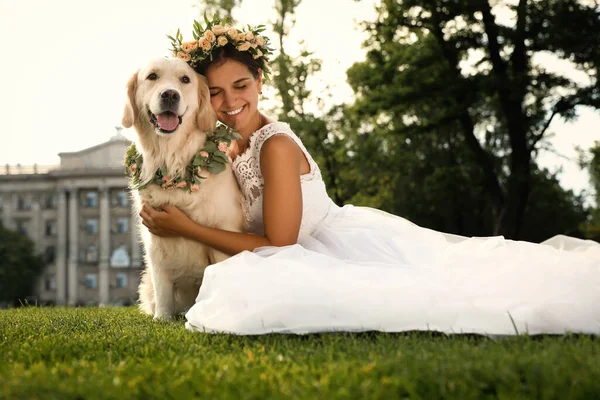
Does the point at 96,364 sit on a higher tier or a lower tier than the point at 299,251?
lower

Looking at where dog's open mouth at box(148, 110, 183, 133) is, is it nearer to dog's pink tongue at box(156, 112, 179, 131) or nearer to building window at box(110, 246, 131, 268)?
dog's pink tongue at box(156, 112, 179, 131)

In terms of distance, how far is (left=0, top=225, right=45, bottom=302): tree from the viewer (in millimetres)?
67250

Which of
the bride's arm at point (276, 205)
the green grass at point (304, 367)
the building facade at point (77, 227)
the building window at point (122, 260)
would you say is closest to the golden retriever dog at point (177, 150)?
the bride's arm at point (276, 205)

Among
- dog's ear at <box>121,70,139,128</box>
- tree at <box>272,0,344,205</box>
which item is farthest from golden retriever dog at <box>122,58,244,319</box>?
tree at <box>272,0,344,205</box>

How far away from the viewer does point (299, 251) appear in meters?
4.28

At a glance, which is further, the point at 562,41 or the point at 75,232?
the point at 75,232

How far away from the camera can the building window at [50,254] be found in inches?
2971

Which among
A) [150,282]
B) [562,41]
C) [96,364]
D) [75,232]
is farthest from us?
[75,232]

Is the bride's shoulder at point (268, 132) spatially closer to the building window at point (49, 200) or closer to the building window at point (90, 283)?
the building window at point (90, 283)

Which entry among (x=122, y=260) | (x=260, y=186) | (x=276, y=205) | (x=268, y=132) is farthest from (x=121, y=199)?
(x=276, y=205)

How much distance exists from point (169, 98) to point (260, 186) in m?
0.87

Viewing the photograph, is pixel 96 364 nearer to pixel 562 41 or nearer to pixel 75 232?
pixel 562 41

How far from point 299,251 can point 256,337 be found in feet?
2.43

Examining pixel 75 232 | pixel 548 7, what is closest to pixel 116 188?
pixel 75 232
